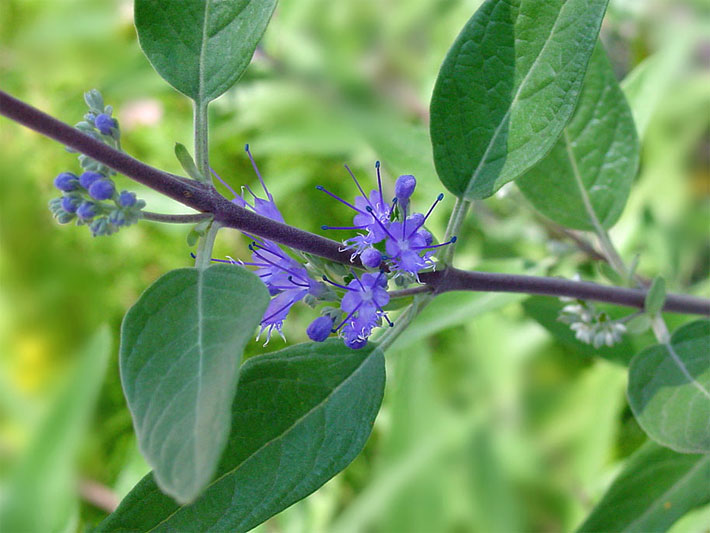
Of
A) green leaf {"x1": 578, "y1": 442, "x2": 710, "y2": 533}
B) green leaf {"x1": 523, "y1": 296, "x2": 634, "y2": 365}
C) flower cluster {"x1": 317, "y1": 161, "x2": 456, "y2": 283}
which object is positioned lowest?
green leaf {"x1": 578, "y1": 442, "x2": 710, "y2": 533}

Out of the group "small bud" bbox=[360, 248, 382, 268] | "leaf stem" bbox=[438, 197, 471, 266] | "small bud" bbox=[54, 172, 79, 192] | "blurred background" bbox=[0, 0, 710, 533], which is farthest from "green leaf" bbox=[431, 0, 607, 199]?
"small bud" bbox=[54, 172, 79, 192]

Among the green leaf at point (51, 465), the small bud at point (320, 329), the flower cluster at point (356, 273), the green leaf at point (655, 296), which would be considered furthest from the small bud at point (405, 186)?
the green leaf at point (51, 465)

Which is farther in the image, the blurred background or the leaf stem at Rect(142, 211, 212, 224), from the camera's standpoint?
the blurred background

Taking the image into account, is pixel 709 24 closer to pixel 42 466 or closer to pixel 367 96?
pixel 367 96

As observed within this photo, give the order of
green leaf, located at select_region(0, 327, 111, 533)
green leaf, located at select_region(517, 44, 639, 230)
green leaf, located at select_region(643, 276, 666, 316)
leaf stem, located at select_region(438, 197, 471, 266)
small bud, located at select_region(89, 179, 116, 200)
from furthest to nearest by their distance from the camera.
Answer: green leaf, located at select_region(0, 327, 111, 533) < green leaf, located at select_region(517, 44, 639, 230) < green leaf, located at select_region(643, 276, 666, 316) < leaf stem, located at select_region(438, 197, 471, 266) < small bud, located at select_region(89, 179, 116, 200)

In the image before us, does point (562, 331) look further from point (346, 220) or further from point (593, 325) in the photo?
point (346, 220)

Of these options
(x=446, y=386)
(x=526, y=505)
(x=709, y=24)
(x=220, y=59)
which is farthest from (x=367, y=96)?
(x=220, y=59)

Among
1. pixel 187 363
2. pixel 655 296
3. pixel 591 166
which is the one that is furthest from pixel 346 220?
pixel 187 363

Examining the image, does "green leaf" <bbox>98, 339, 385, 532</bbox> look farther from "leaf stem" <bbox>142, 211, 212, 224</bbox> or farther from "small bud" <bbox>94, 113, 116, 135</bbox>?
"small bud" <bbox>94, 113, 116, 135</bbox>
